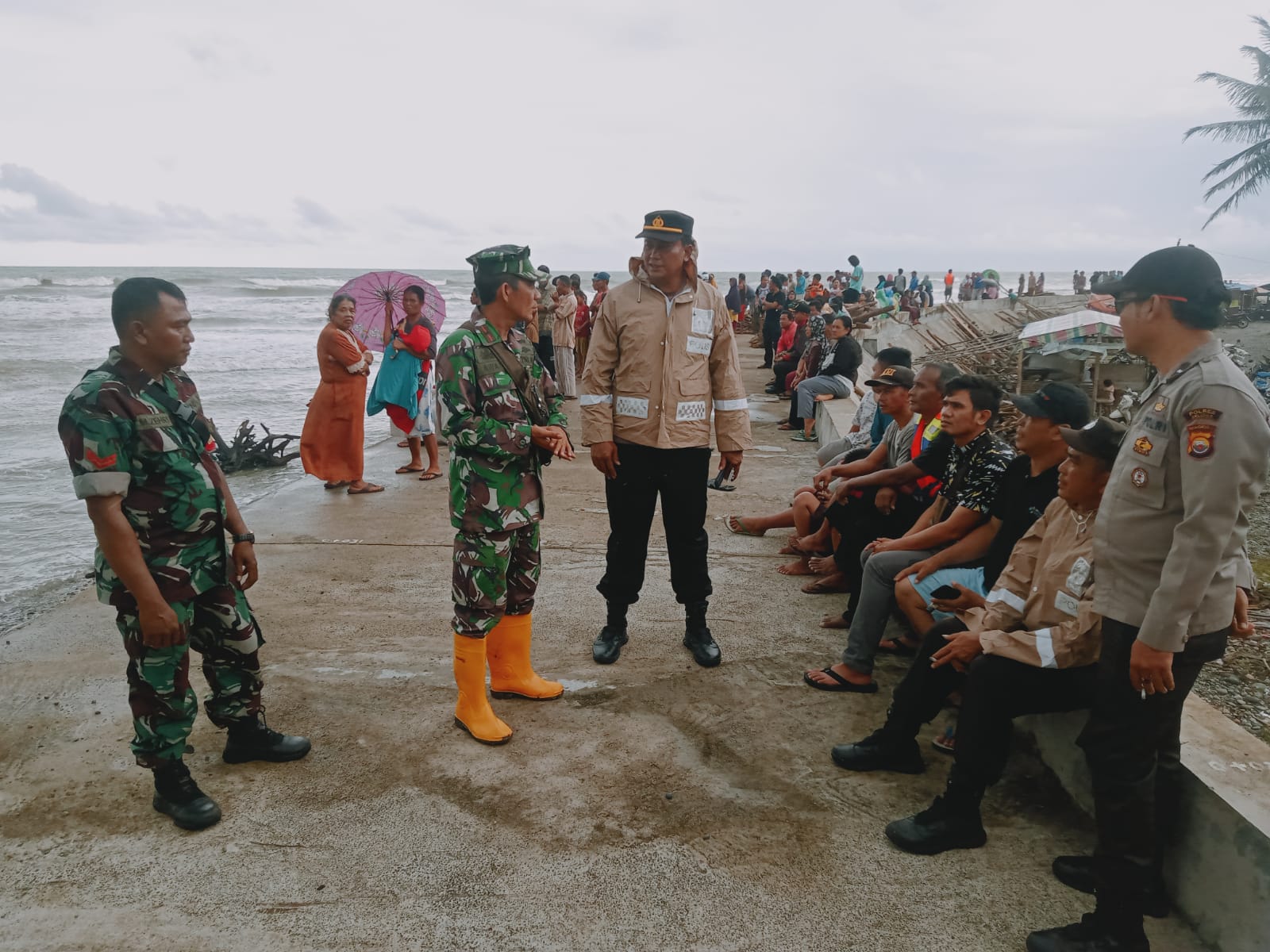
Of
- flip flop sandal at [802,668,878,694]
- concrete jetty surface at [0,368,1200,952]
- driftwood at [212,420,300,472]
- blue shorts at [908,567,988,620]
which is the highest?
blue shorts at [908,567,988,620]

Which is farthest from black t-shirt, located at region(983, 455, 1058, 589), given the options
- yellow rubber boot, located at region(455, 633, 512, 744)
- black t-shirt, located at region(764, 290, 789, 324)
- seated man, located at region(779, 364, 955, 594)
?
black t-shirt, located at region(764, 290, 789, 324)

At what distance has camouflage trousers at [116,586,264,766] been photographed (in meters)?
2.44

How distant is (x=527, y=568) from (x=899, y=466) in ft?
6.38

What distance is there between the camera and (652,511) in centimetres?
361

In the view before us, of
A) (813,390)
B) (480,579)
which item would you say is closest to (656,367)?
(480,579)

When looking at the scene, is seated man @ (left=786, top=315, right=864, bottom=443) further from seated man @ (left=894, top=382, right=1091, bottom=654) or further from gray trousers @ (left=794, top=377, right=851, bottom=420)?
seated man @ (left=894, top=382, right=1091, bottom=654)

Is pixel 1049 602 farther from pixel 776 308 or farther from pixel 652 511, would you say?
pixel 776 308

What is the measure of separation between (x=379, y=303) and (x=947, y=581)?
5.36m

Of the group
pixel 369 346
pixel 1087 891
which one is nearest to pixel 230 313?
pixel 369 346

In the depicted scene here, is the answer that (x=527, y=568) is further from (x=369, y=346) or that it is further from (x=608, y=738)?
(x=369, y=346)

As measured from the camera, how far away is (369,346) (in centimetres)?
697

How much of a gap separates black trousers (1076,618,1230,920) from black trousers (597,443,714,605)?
1828 millimetres

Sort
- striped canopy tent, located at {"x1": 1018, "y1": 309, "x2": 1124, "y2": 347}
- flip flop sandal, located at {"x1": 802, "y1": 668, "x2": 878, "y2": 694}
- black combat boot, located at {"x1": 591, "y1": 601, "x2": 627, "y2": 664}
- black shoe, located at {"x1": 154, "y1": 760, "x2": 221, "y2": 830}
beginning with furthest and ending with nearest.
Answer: striped canopy tent, located at {"x1": 1018, "y1": 309, "x2": 1124, "y2": 347} → black combat boot, located at {"x1": 591, "y1": 601, "x2": 627, "y2": 664} → flip flop sandal, located at {"x1": 802, "y1": 668, "x2": 878, "y2": 694} → black shoe, located at {"x1": 154, "y1": 760, "x2": 221, "y2": 830}

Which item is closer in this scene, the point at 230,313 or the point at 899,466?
the point at 899,466
